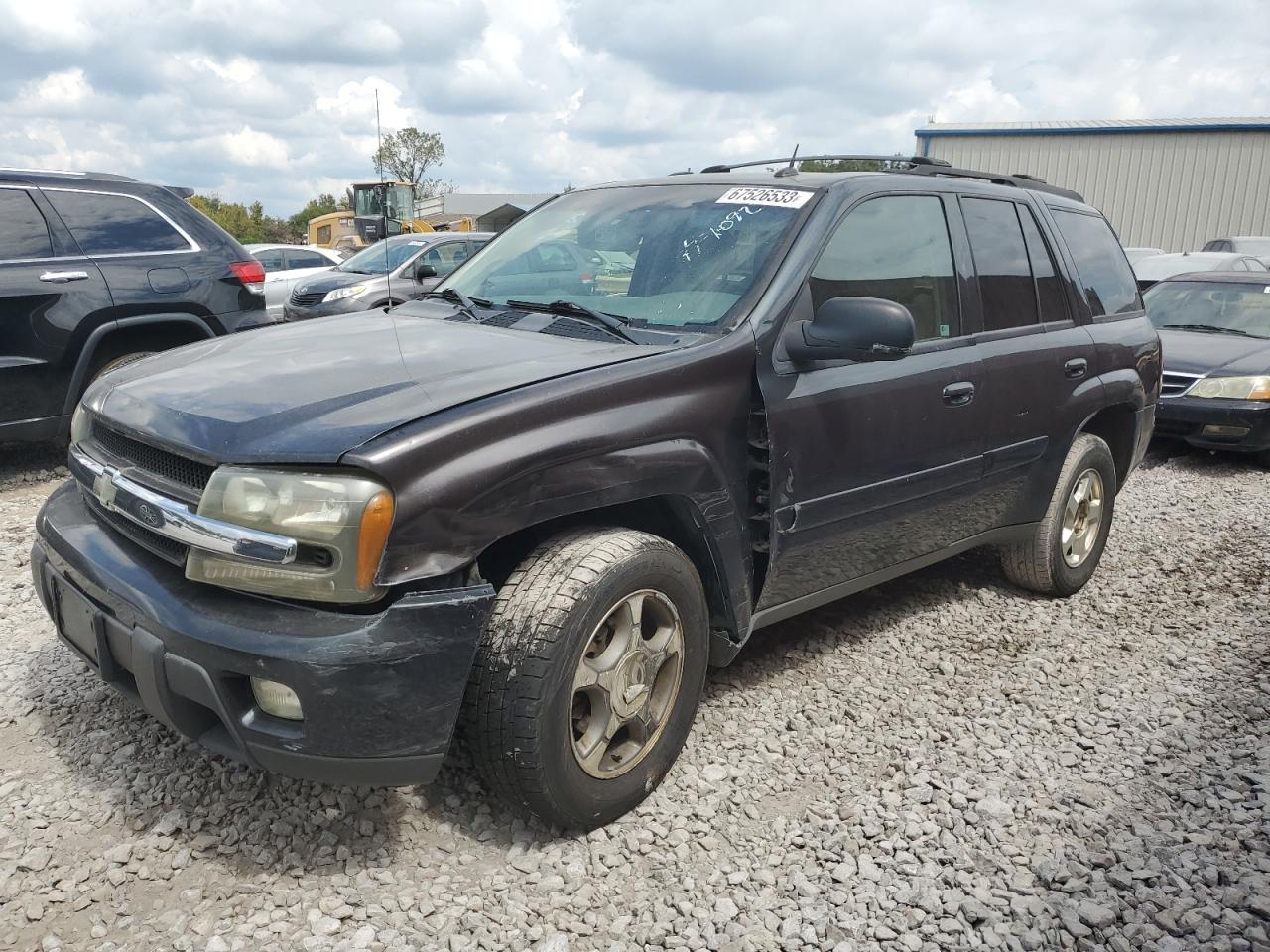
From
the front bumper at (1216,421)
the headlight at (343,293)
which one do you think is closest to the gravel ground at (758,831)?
the front bumper at (1216,421)

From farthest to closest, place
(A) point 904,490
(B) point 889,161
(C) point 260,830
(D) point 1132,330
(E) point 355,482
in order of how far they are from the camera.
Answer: (D) point 1132,330, (B) point 889,161, (A) point 904,490, (C) point 260,830, (E) point 355,482

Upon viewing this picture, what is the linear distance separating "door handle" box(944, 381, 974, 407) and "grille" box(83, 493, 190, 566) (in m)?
2.54

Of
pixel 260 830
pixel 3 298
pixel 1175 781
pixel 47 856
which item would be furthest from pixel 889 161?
pixel 3 298

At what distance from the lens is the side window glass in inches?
659

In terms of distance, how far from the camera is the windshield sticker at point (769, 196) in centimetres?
341

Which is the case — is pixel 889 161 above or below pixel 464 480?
above

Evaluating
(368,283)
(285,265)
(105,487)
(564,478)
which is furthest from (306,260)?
(564,478)

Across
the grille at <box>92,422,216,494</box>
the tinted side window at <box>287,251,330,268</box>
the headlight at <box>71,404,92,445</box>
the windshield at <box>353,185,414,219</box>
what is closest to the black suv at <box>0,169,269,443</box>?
the windshield at <box>353,185,414,219</box>

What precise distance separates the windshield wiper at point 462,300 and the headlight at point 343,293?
314 inches

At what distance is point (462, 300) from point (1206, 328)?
26.3ft

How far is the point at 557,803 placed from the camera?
2.60 m

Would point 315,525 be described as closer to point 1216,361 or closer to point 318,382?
point 318,382

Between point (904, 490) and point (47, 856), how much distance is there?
9.08 ft

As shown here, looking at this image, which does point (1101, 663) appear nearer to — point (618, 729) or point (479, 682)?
point (618, 729)
